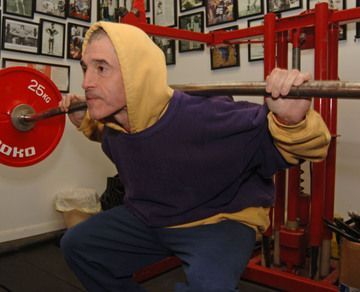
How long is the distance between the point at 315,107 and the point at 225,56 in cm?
121

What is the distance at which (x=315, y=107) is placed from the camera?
6.26ft

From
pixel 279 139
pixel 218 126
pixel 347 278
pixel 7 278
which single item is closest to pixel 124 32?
pixel 218 126

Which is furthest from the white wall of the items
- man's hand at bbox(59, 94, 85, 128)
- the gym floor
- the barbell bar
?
the barbell bar

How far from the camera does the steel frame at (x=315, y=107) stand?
1.80 m

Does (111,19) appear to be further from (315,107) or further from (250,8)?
(315,107)

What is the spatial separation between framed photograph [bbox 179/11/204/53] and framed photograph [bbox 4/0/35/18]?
1.15 meters

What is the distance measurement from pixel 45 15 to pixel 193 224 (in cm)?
230

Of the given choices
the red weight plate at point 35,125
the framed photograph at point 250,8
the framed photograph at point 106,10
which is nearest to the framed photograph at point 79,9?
the framed photograph at point 106,10

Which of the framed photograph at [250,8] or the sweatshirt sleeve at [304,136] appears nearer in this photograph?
the sweatshirt sleeve at [304,136]

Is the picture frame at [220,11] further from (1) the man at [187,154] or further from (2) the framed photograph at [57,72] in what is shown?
(1) the man at [187,154]

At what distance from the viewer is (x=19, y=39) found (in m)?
2.77

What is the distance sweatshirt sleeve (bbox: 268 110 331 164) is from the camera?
3.22 ft

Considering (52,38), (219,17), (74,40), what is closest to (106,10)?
(74,40)

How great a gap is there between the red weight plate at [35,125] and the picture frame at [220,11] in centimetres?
151
